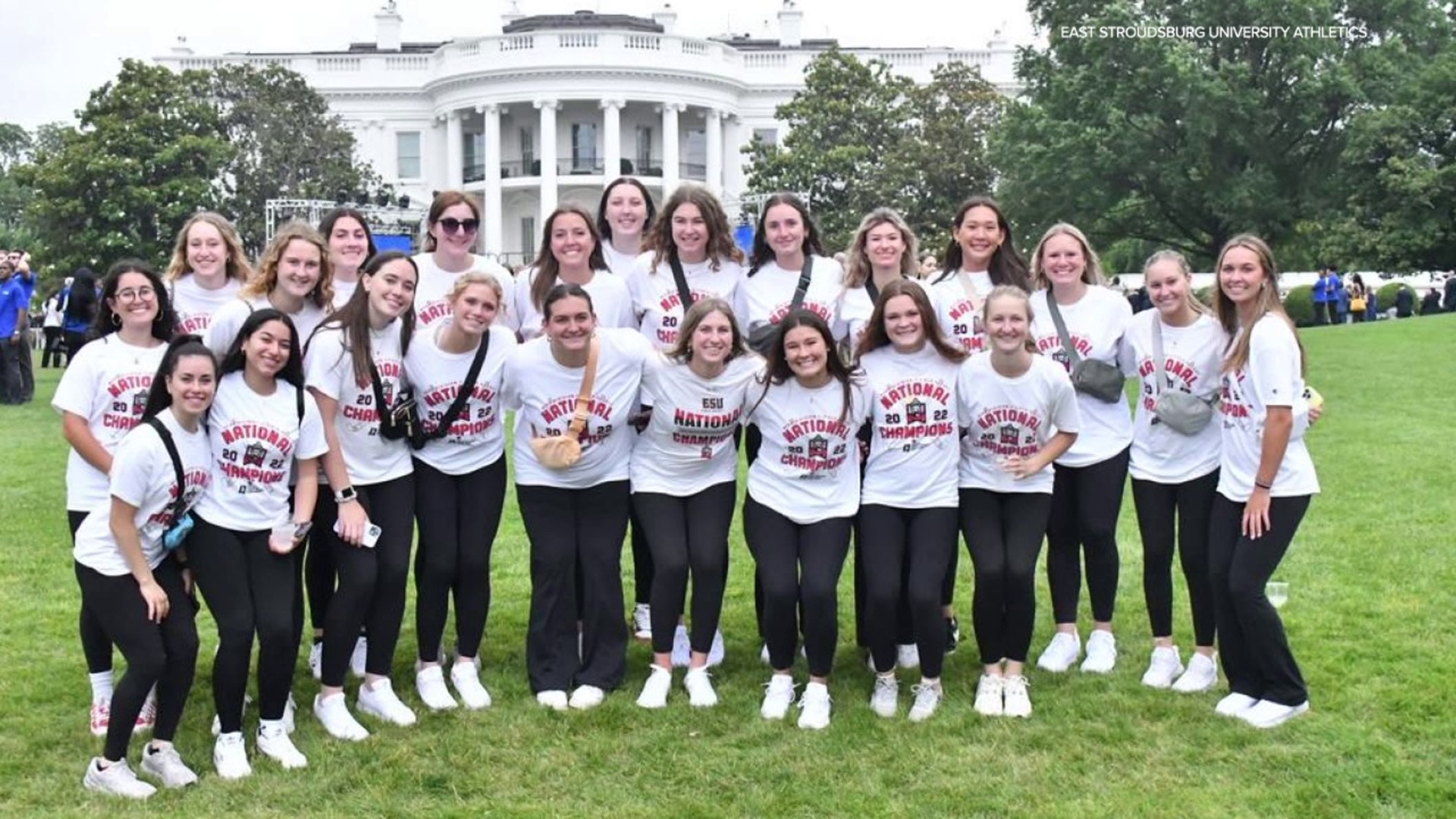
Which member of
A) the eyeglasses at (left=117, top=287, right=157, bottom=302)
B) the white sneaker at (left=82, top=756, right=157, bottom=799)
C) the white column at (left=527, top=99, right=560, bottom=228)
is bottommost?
the white sneaker at (left=82, top=756, right=157, bottom=799)

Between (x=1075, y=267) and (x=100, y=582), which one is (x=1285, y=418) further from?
(x=100, y=582)

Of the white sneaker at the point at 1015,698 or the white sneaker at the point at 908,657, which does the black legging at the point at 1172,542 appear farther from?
the white sneaker at the point at 908,657

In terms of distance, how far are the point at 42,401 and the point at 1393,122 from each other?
2978cm

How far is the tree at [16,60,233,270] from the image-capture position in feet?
119

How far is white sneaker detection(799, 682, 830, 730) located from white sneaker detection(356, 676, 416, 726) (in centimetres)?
170

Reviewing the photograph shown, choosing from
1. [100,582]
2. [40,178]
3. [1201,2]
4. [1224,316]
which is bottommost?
[100,582]

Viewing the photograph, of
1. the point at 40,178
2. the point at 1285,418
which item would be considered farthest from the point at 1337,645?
the point at 40,178

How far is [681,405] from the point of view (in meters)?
5.90

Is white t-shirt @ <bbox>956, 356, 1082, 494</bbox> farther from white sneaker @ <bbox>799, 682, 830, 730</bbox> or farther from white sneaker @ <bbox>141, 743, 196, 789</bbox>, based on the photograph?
white sneaker @ <bbox>141, 743, 196, 789</bbox>

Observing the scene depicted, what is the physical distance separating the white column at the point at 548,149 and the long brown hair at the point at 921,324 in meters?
50.5

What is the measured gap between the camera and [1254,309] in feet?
18.3

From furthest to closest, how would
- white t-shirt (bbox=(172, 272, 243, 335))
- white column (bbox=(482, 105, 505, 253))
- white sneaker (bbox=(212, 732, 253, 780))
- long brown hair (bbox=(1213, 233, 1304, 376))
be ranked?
white column (bbox=(482, 105, 505, 253)) < white t-shirt (bbox=(172, 272, 243, 335)) < long brown hair (bbox=(1213, 233, 1304, 376)) < white sneaker (bbox=(212, 732, 253, 780))

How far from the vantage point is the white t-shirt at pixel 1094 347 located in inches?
241

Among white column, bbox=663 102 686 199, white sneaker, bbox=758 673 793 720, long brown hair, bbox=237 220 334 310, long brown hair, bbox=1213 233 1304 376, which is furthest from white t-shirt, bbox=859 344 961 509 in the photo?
white column, bbox=663 102 686 199
